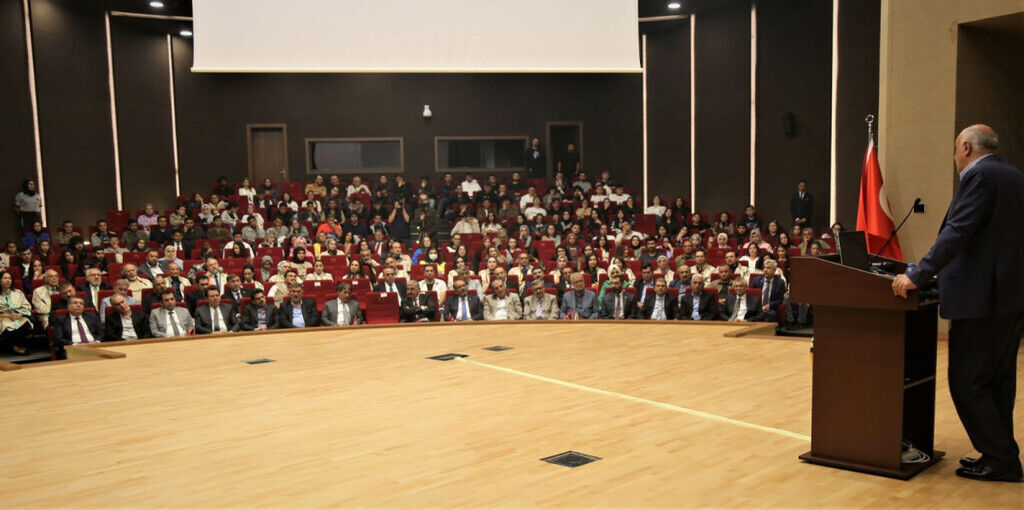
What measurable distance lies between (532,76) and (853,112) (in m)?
4.86

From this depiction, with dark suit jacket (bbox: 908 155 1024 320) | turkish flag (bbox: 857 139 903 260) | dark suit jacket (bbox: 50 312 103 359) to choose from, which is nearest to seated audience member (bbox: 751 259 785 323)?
turkish flag (bbox: 857 139 903 260)

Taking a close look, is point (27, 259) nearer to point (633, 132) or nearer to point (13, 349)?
point (13, 349)

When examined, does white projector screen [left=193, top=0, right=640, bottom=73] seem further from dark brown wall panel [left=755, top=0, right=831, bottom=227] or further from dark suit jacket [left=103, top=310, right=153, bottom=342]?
dark suit jacket [left=103, top=310, right=153, bottom=342]

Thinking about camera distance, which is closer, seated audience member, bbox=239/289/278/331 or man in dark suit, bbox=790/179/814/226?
seated audience member, bbox=239/289/278/331

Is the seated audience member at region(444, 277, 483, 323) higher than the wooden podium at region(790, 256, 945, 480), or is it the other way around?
the wooden podium at region(790, 256, 945, 480)

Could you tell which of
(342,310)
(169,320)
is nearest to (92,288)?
(169,320)

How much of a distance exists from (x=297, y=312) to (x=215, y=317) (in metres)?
0.53

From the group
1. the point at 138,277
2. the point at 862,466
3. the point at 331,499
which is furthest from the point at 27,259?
the point at 862,466

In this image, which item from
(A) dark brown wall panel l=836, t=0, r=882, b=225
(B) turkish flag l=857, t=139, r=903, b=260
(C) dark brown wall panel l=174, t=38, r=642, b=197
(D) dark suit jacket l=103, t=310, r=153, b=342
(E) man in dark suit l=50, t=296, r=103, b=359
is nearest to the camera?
(B) turkish flag l=857, t=139, r=903, b=260

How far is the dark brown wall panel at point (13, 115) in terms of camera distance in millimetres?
7895

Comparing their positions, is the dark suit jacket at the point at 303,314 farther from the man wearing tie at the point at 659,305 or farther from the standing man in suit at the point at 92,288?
the man wearing tie at the point at 659,305

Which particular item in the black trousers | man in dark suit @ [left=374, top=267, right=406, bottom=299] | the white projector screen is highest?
the white projector screen

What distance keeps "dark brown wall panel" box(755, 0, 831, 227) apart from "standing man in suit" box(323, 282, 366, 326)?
4813 mm

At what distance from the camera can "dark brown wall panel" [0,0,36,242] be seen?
25.9 feet
